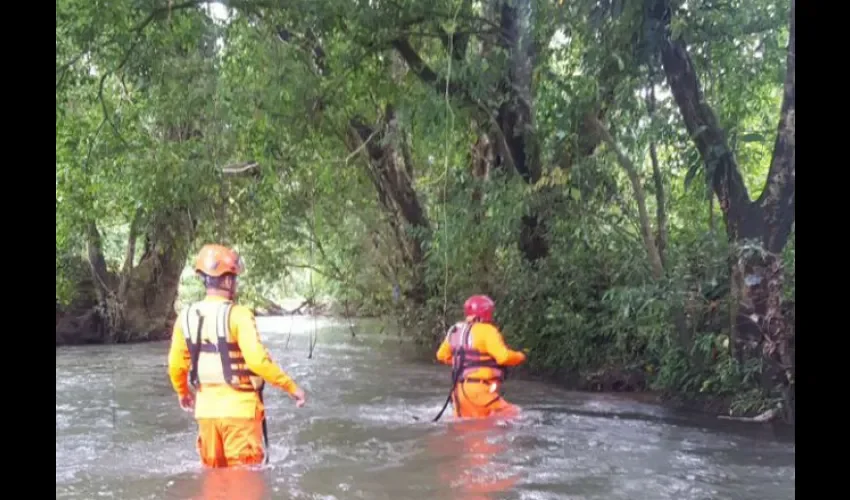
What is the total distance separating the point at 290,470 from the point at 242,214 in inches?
125

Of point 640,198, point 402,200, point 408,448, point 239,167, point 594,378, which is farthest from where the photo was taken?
point 402,200

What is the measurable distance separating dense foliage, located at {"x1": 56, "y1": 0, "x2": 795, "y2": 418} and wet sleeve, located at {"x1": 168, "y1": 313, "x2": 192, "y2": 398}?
2.68m

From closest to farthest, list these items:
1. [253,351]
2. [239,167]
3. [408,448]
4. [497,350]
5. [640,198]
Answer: [253,351]
[408,448]
[497,350]
[640,198]
[239,167]

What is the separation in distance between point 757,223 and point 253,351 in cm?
336

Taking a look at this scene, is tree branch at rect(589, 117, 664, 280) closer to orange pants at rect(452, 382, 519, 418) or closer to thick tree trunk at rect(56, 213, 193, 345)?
orange pants at rect(452, 382, 519, 418)

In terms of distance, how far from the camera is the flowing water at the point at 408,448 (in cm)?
384

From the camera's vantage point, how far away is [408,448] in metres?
4.60

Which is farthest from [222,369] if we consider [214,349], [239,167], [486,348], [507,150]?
[507,150]

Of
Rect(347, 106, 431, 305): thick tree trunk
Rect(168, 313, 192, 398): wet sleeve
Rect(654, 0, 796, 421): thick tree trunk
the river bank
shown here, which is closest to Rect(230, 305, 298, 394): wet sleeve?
Rect(168, 313, 192, 398): wet sleeve

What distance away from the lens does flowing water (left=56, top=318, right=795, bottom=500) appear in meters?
3.84

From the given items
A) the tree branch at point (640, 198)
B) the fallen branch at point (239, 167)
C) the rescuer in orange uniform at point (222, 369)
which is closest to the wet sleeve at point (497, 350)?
→ the tree branch at point (640, 198)

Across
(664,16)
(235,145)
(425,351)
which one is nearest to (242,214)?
(235,145)

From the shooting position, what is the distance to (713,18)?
5.15 metres

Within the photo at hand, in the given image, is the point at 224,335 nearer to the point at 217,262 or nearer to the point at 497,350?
the point at 217,262
